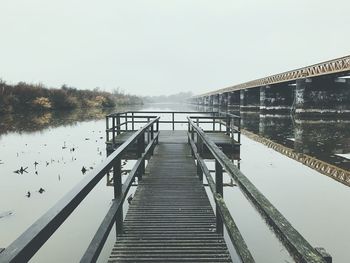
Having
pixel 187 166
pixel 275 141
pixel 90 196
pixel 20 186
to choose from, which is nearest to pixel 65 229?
pixel 90 196

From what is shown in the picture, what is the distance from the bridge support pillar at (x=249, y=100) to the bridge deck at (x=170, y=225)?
4286 centimetres

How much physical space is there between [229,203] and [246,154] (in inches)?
262

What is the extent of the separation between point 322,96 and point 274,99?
34.9ft

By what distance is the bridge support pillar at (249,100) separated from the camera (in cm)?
4897

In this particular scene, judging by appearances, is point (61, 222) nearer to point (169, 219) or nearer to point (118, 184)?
point (118, 184)

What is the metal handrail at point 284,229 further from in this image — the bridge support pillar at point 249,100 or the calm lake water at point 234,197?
the bridge support pillar at point 249,100

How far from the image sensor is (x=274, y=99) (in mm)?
41125

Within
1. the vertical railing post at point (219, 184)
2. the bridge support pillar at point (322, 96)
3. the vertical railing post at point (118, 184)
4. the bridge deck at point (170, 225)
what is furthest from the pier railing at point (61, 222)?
the bridge support pillar at point (322, 96)

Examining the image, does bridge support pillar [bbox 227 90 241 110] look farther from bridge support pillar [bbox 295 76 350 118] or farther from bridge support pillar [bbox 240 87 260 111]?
bridge support pillar [bbox 295 76 350 118]

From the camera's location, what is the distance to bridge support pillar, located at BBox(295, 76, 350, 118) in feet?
99.3

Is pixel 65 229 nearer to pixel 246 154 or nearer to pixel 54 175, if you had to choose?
pixel 54 175

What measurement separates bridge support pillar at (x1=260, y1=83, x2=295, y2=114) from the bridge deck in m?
35.1

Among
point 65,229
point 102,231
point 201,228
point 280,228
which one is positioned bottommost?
point 65,229

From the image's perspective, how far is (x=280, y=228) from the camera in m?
1.98
